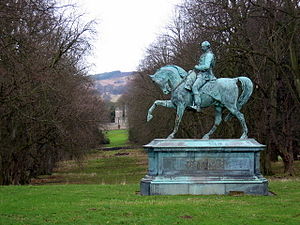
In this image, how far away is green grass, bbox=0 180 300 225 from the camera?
38.6ft

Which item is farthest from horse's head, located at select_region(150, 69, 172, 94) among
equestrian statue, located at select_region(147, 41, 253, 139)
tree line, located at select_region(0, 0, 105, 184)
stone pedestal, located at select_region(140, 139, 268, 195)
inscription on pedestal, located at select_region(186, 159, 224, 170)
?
tree line, located at select_region(0, 0, 105, 184)

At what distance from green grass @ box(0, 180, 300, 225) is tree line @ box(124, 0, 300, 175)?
10396 millimetres

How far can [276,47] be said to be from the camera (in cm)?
2692

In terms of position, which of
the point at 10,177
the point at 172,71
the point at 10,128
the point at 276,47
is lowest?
the point at 10,177

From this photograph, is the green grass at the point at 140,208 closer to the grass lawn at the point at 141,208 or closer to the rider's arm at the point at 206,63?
the grass lawn at the point at 141,208

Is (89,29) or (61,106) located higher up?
(89,29)

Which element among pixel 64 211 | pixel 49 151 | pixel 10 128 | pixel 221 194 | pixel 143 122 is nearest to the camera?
pixel 64 211

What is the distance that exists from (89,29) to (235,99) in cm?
1361

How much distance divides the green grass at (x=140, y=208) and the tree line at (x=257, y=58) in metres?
10.4

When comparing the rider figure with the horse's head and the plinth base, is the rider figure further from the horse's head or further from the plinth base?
the plinth base

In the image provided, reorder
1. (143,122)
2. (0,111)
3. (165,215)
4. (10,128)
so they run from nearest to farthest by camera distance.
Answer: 1. (165,215)
2. (0,111)
3. (10,128)
4. (143,122)

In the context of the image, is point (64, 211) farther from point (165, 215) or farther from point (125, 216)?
point (165, 215)

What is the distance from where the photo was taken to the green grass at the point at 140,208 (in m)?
11.8

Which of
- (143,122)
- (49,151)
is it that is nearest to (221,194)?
(49,151)
